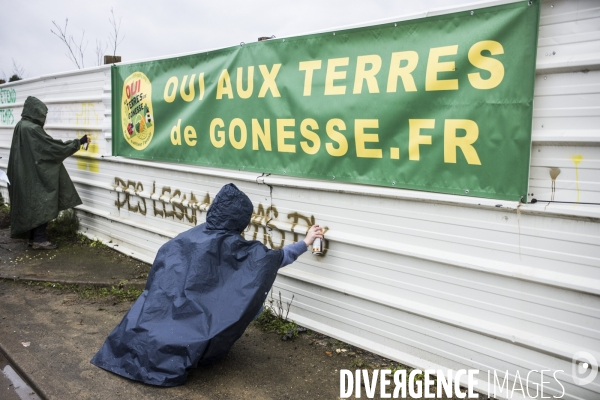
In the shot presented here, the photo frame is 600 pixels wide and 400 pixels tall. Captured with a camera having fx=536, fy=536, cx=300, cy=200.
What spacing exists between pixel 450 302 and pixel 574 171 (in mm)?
1216

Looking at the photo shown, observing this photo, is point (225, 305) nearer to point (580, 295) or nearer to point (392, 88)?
point (392, 88)

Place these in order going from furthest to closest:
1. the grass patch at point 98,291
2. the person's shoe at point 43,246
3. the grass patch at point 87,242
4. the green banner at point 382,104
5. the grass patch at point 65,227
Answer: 1. the grass patch at point 65,227
2. the grass patch at point 87,242
3. the person's shoe at point 43,246
4. the grass patch at point 98,291
5. the green banner at point 382,104

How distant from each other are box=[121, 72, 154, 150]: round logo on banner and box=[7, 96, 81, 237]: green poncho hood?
4.00ft

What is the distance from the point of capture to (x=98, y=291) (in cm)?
588

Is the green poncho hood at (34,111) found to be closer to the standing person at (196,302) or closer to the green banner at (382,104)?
the green banner at (382,104)

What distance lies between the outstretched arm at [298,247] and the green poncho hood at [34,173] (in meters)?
4.57

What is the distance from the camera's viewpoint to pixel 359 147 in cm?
409

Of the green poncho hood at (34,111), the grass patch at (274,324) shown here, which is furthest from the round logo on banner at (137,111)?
the grass patch at (274,324)

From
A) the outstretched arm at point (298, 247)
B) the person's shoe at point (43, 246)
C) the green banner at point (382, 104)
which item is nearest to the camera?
the green banner at point (382, 104)

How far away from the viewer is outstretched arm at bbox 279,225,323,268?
13.4 feet

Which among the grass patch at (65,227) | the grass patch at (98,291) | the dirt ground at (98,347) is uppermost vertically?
the grass patch at (65,227)

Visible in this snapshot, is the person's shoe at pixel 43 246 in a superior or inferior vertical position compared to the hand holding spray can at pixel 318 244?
inferior

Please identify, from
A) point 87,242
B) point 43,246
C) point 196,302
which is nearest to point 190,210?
point 196,302

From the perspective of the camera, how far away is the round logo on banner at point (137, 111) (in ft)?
20.7
